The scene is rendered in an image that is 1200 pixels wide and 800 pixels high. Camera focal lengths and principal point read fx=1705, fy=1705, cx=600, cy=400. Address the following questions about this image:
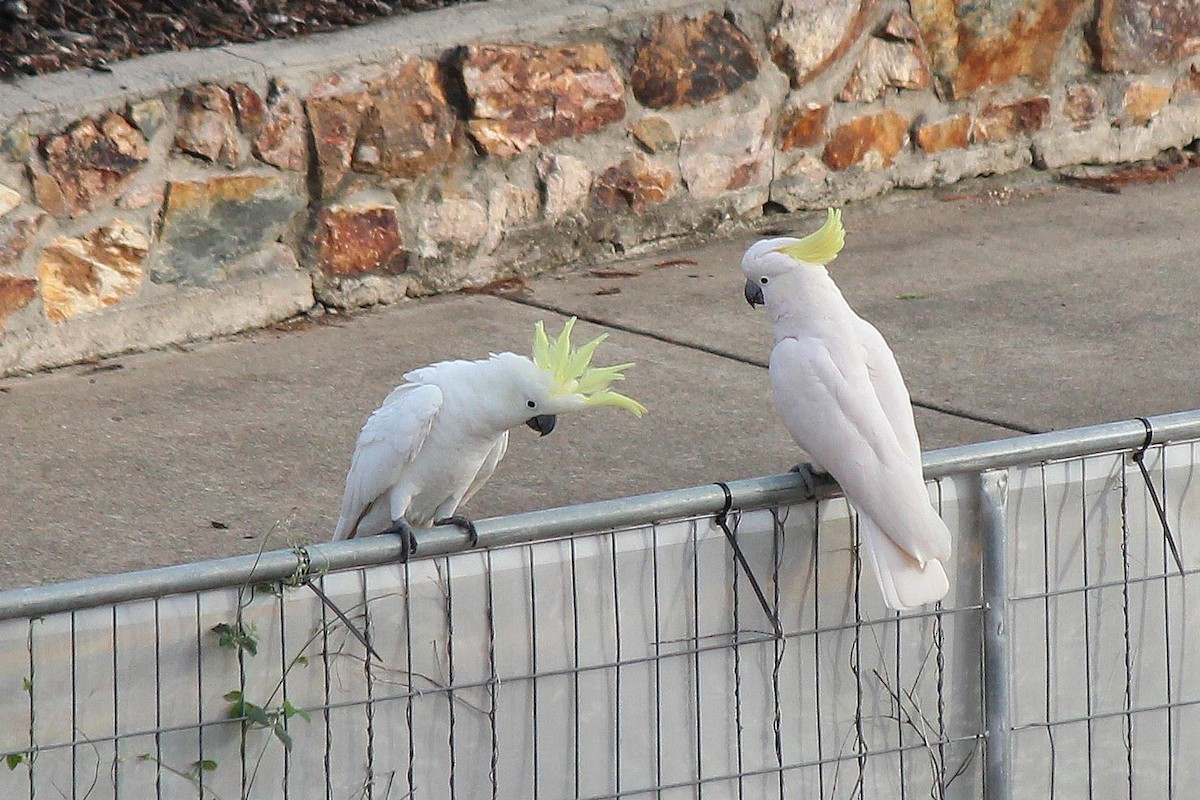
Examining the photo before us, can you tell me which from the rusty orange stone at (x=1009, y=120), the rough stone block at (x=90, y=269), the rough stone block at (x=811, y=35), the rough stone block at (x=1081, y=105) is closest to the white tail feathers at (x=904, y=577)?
the rough stone block at (x=90, y=269)

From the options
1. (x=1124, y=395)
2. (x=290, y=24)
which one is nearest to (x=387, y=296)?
(x=290, y=24)

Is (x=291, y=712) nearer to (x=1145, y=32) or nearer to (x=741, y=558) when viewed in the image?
(x=741, y=558)

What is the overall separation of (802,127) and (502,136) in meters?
1.12

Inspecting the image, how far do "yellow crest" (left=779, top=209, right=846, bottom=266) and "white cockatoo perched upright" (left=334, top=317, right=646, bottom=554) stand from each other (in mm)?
369

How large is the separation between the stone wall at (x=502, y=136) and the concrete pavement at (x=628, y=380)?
139 millimetres

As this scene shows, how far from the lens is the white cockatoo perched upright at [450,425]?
2.52m

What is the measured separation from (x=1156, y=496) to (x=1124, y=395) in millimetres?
1796

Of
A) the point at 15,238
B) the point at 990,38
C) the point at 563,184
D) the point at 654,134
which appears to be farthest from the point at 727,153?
the point at 15,238

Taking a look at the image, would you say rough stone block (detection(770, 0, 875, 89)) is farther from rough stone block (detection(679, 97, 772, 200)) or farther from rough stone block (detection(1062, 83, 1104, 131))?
rough stone block (detection(1062, 83, 1104, 131))

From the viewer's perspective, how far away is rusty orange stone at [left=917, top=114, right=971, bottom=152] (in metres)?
5.93

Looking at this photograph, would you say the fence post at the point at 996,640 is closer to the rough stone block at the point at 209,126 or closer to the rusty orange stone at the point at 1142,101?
the rough stone block at the point at 209,126

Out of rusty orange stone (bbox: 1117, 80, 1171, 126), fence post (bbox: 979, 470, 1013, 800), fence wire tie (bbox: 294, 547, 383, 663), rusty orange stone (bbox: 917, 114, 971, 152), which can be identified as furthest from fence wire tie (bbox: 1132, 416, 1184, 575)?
rusty orange stone (bbox: 1117, 80, 1171, 126)

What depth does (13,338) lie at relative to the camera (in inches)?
177

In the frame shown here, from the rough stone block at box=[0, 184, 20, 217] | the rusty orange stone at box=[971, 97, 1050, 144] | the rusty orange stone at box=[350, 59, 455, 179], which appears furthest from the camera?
the rusty orange stone at box=[971, 97, 1050, 144]
